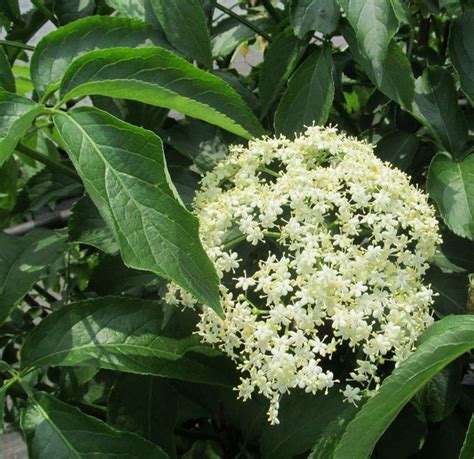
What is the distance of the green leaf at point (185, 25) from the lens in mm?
1125

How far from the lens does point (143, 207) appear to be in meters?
0.87

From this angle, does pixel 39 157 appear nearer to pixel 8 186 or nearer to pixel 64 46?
pixel 64 46

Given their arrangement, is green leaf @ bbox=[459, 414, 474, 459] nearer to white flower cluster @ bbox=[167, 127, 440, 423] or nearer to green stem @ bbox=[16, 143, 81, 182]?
white flower cluster @ bbox=[167, 127, 440, 423]

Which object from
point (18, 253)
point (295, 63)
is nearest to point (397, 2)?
point (295, 63)

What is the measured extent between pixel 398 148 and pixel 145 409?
0.52 m

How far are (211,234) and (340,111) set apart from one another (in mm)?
538

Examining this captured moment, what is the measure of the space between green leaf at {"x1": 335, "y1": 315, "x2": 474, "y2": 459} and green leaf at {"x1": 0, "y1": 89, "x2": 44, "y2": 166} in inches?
17.7

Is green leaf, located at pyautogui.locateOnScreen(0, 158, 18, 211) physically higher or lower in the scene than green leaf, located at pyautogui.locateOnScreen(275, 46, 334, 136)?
lower

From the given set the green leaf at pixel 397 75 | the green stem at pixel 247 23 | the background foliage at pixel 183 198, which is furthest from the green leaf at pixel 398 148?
the green stem at pixel 247 23

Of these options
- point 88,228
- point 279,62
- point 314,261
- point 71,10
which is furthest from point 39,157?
point 314,261

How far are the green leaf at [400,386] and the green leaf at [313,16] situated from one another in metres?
0.50

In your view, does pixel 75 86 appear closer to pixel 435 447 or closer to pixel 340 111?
pixel 340 111

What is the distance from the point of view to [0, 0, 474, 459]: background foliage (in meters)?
0.87

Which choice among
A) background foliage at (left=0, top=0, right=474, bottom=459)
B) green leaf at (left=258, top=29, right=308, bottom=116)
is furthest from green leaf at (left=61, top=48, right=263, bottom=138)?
green leaf at (left=258, top=29, right=308, bottom=116)
